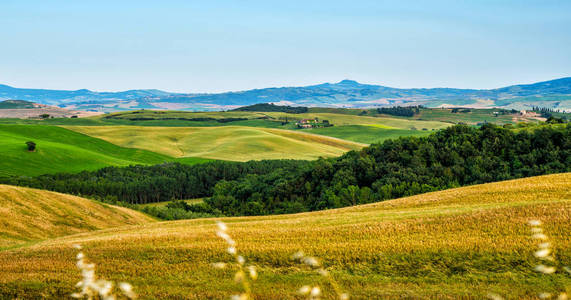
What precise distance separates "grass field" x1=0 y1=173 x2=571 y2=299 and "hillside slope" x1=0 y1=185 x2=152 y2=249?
1271cm

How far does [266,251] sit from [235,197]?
74995 millimetres

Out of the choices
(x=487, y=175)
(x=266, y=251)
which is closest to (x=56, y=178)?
(x=487, y=175)

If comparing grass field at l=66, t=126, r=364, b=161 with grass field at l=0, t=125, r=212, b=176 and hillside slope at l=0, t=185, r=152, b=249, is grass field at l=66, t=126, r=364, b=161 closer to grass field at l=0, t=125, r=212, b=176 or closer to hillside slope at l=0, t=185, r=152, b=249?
grass field at l=0, t=125, r=212, b=176

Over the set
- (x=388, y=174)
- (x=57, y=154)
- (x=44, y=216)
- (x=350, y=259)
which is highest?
(x=350, y=259)

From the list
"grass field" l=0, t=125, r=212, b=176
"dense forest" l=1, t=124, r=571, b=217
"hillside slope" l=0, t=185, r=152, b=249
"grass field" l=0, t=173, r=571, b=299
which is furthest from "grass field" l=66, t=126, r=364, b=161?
"grass field" l=0, t=173, r=571, b=299

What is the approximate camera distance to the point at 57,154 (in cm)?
12275

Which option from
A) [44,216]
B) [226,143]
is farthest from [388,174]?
[226,143]

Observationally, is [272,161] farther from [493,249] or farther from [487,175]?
[493,249]

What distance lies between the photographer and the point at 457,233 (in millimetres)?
15336

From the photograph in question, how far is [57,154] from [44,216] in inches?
4005

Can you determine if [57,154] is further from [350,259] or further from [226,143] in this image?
[350,259]

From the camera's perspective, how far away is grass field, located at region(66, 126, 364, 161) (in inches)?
6127

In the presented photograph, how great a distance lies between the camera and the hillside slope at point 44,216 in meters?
28.0

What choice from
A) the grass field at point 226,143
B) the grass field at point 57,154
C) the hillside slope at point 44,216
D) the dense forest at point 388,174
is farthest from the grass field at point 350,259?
the grass field at point 226,143
